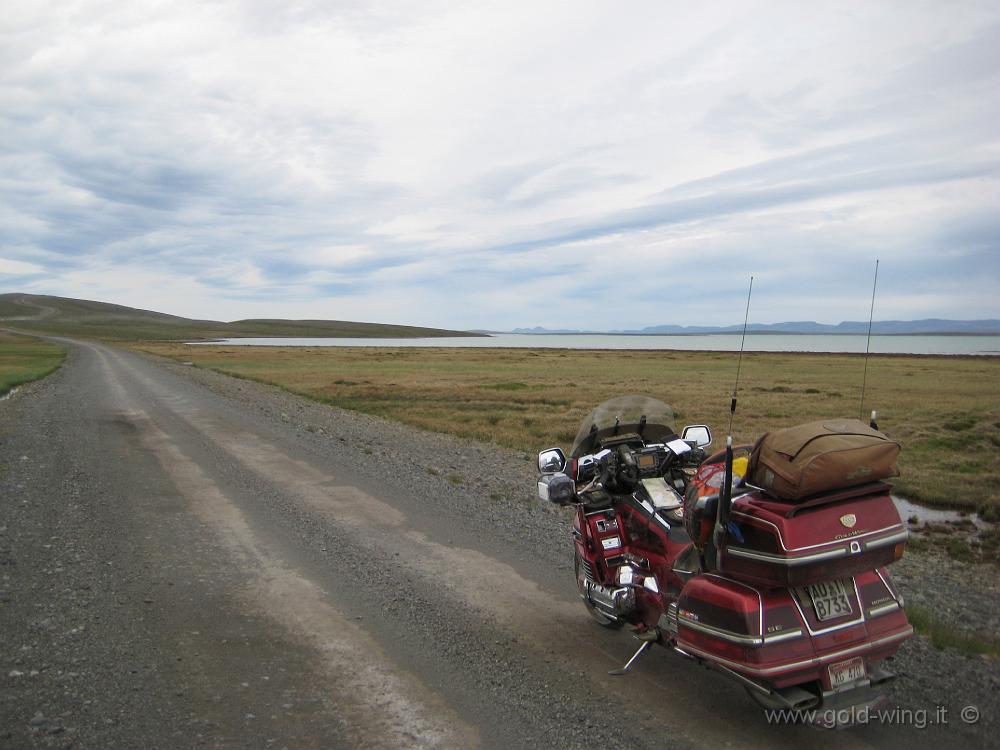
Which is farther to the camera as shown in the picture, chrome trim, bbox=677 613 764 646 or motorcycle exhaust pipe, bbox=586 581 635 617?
motorcycle exhaust pipe, bbox=586 581 635 617

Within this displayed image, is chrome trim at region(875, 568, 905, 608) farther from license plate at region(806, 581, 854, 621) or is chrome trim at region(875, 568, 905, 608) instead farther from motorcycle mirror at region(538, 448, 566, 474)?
motorcycle mirror at region(538, 448, 566, 474)

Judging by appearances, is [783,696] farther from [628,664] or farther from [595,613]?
[595,613]

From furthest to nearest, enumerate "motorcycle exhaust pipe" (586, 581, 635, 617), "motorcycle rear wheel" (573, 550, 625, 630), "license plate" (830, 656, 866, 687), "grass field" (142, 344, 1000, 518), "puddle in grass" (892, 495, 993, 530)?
"grass field" (142, 344, 1000, 518), "puddle in grass" (892, 495, 993, 530), "motorcycle rear wheel" (573, 550, 625, 630), "motorcycle exhaust pipe" (586, 581, 635, 617), "license plate" (830, 656, 866, 687)

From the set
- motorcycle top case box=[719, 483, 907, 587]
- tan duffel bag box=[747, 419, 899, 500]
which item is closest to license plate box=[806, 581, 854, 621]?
motorcycle top case box=[719, 483, 907, 587]

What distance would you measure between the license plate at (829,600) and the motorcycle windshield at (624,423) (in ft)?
6.47

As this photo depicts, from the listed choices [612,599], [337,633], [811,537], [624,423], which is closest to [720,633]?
[811,537]

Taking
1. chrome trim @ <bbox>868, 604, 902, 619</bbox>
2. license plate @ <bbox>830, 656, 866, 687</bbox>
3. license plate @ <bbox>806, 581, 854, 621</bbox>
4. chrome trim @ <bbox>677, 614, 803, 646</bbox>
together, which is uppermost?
license plate @ <bbox>806, 581, 854, 621</bbox>

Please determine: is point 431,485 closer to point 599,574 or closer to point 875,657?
point 599,574

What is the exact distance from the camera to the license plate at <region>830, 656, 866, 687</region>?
12.1 feet

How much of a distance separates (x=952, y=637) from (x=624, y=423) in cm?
310

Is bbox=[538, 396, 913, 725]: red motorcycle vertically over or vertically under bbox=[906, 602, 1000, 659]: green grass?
over

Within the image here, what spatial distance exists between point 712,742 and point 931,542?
8.49m

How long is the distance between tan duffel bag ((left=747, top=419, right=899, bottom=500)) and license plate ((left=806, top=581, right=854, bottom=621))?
56 cm

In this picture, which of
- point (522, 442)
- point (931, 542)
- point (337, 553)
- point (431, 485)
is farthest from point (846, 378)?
point (337, 553)
